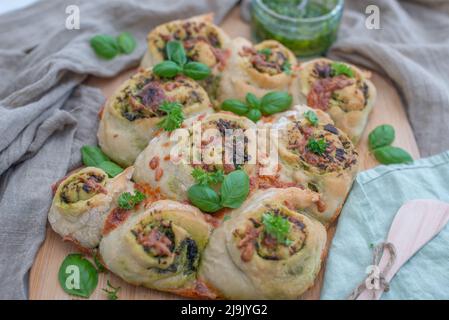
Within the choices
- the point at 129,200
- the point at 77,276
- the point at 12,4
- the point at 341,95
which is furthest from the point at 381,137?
the point at 12,4

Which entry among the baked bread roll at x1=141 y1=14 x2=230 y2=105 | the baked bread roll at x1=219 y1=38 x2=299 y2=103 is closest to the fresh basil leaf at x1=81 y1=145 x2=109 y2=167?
the baked bread roll at x1=141 y1=14 x2=230 y2=105

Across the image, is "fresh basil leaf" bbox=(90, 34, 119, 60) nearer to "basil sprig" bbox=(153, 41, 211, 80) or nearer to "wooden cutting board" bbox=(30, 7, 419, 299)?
"wooden cutting board" bbox=(30, 7, 419, 299)

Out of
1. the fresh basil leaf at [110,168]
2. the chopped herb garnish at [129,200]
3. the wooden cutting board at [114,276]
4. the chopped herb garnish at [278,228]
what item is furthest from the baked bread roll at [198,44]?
the chopped herb garnish at [278,228]

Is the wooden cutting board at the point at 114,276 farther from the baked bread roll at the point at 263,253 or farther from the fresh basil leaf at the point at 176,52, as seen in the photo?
the fresh basil leaf at the point at 176,52

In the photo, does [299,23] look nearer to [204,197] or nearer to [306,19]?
[306,19]

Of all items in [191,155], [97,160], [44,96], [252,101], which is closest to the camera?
[191,155]

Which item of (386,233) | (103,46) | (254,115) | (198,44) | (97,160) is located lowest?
(386,233)
